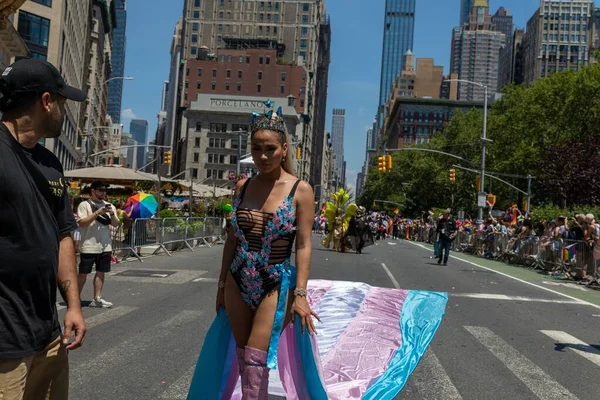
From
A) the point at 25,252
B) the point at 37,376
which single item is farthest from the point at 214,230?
the point at 25,252

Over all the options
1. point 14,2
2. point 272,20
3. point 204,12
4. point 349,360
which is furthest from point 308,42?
point 349,360

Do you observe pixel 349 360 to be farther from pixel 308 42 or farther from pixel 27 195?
pixel 308 42

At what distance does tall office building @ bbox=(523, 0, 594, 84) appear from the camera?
161 m

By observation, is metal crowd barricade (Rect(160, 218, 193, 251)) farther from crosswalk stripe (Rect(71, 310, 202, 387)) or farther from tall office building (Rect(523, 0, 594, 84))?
tall office building (Rect(523, 0, 594, 84))

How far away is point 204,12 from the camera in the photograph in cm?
13125

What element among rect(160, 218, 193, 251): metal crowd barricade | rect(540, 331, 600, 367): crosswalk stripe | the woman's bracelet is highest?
the woman's bracelet

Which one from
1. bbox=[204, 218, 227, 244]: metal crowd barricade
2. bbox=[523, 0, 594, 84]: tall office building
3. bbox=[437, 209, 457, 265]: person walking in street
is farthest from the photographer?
bbox=[523, 0, 594, 84]: tall office building

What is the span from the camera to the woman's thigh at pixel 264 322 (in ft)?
11.9

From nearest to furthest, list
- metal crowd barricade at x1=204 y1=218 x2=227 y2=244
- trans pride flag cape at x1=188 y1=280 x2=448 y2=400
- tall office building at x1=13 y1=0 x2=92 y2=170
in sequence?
trans pride flag cape at x1=188 y1=280 x2=448 y2=400 → metal crowd barricade at x1=204 y1=218 x2=227 y2=244 → tall office building at x1=13 y1=0 x2=92 y2=170

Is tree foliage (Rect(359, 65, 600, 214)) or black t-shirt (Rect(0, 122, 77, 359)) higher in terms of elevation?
tree foliage (Rect(359, 65, 600, 214))

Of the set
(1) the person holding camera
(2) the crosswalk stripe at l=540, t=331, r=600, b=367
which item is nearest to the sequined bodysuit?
(2) the crosswalk stripe at l=540, t=331, r=600, b=367

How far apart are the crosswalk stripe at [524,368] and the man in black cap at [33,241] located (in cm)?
428

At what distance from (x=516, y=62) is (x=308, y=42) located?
8079cm

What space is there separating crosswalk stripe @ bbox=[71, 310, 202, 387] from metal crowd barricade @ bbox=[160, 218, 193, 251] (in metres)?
11.6
